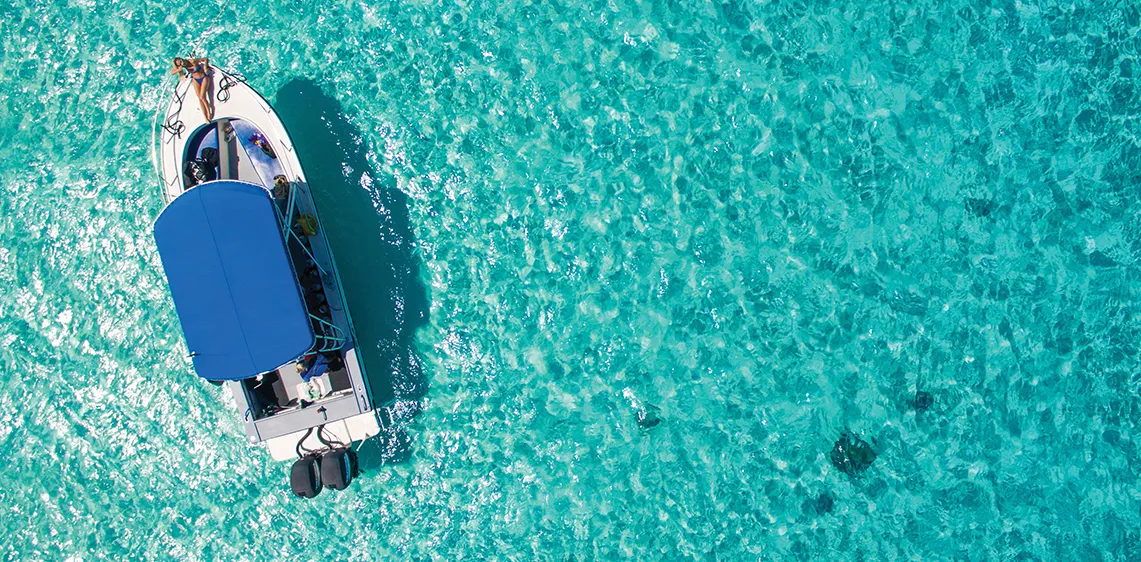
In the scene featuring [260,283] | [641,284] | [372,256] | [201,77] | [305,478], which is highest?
[201,77]

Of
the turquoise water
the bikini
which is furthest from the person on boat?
the turquoise water

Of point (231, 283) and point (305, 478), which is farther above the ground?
point (231, 283)

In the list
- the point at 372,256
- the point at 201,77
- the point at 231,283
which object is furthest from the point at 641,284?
the point at 201,77

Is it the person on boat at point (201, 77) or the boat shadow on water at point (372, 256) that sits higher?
the person on boat at point (201, 77)

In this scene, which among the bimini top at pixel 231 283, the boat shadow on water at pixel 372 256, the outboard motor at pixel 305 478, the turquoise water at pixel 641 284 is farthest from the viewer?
the boat shadow on water at pixel 372 256

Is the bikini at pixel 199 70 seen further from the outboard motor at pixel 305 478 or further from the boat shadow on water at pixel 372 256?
the outboard motor at pixel 305 478

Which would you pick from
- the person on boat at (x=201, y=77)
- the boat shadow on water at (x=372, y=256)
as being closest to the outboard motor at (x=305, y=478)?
the boat shadow on water at (x=372, y=256)

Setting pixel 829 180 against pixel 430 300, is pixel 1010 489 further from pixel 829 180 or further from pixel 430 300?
pixel 430 300

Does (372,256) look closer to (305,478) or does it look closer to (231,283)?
(231,283)
